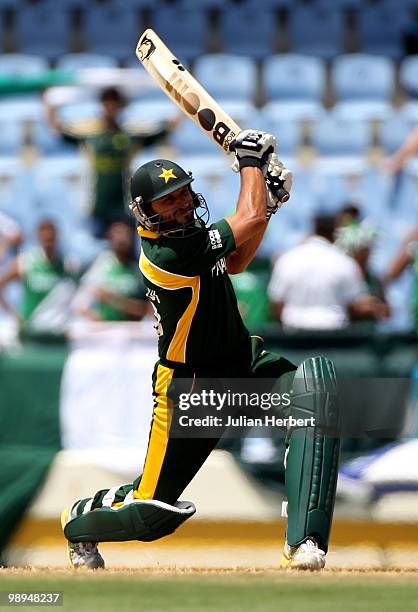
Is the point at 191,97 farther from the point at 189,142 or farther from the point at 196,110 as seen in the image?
the point at 189,142

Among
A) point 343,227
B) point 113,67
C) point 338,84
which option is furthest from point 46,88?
point 343,227

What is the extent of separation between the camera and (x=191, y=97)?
5.35 m

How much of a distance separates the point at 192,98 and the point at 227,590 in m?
2.16

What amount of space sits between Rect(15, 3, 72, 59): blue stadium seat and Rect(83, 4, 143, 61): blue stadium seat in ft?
0.70

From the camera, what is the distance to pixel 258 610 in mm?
3725

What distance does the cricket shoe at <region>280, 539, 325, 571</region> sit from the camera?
4.75 m

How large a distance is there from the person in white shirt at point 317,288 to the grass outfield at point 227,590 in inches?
124

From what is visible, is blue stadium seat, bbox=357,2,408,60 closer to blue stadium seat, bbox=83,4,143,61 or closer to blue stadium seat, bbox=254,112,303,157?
blue stadium seat, bbox=254,112,303,157

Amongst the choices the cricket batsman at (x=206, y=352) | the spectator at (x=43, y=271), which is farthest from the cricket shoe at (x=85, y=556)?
the spectator at (x=43, y=271)

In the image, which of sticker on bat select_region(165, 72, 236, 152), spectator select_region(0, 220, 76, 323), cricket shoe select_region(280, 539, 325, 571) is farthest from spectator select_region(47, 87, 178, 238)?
cricket shoe select_region(280, 539, 325, 571)

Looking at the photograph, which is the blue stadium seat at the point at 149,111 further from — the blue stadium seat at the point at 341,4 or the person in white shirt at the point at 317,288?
the person in white shirt at the point at 317,288

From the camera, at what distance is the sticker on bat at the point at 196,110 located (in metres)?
5.30

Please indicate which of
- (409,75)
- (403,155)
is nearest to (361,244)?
(403,155)

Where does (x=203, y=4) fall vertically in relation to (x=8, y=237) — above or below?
above
